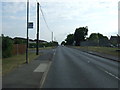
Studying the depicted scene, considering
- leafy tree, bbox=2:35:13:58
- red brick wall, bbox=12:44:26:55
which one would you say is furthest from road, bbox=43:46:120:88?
red brick wall, bbox=12:44:26:55

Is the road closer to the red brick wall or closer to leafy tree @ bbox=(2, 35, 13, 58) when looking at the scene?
leafy tree @ bbox=(2, 35, 13, 58)

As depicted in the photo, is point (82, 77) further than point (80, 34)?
No

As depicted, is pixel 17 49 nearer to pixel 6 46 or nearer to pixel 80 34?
pixel 6 46

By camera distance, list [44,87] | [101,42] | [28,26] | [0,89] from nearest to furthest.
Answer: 1. [0,89]
2. [44,87]
3. [28,26]
4. [101,42]

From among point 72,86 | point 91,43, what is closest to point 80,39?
point 91,43

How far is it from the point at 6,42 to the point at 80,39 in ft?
415

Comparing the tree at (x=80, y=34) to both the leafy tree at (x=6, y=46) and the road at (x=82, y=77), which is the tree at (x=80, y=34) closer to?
the leafy tree at (x=6, y=46)

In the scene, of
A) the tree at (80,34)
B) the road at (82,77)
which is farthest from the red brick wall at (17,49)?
the tree at (80,34)

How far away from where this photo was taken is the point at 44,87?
35.8ft

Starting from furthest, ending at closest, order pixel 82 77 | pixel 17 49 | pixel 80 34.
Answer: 1. pixel 80 34
2. pixel 17 49
3. pixel 82 77

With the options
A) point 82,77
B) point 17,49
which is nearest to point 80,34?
point 17,49

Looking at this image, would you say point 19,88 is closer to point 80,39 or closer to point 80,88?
point 80,88

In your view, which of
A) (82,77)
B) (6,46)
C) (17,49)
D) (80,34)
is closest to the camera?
(82,77)

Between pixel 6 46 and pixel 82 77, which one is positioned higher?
pixel 6 46
